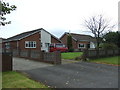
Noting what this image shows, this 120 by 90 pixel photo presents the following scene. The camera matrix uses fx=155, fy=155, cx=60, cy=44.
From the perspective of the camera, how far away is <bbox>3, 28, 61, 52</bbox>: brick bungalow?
30.9 meters

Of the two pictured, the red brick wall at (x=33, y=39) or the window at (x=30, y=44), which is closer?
the red brick wall at (x=33, y=39)

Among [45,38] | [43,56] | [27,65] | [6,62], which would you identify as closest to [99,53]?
[43,56]

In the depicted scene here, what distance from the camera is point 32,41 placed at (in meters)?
32.2

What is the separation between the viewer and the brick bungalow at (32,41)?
30.9 metres

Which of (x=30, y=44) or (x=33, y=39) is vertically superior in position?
(x=33, y=39)

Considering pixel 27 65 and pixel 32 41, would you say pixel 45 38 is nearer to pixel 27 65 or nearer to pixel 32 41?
pixel 32 41

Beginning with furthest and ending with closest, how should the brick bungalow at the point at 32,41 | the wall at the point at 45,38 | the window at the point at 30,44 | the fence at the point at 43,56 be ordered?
the wall at the point at 45,38 < the window at the point at 30,44 < the brick bungalow at the point at 32,41 < the fence at the point at 43,56

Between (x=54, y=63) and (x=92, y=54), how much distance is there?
7018 millimetres

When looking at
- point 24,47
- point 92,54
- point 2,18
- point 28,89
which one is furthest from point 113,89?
point 24,47

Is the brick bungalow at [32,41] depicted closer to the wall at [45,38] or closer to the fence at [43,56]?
the wall at [45,38]

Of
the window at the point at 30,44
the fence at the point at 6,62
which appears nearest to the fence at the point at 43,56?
the fence at the point at 6,62

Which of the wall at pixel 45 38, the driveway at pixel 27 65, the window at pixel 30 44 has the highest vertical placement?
the wall at pixel 45 38

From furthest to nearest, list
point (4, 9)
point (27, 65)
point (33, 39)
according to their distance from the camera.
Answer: point (33, 39) → point (27, 65) → point (4, 9)

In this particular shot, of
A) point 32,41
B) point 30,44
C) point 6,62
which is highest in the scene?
point 32,41
